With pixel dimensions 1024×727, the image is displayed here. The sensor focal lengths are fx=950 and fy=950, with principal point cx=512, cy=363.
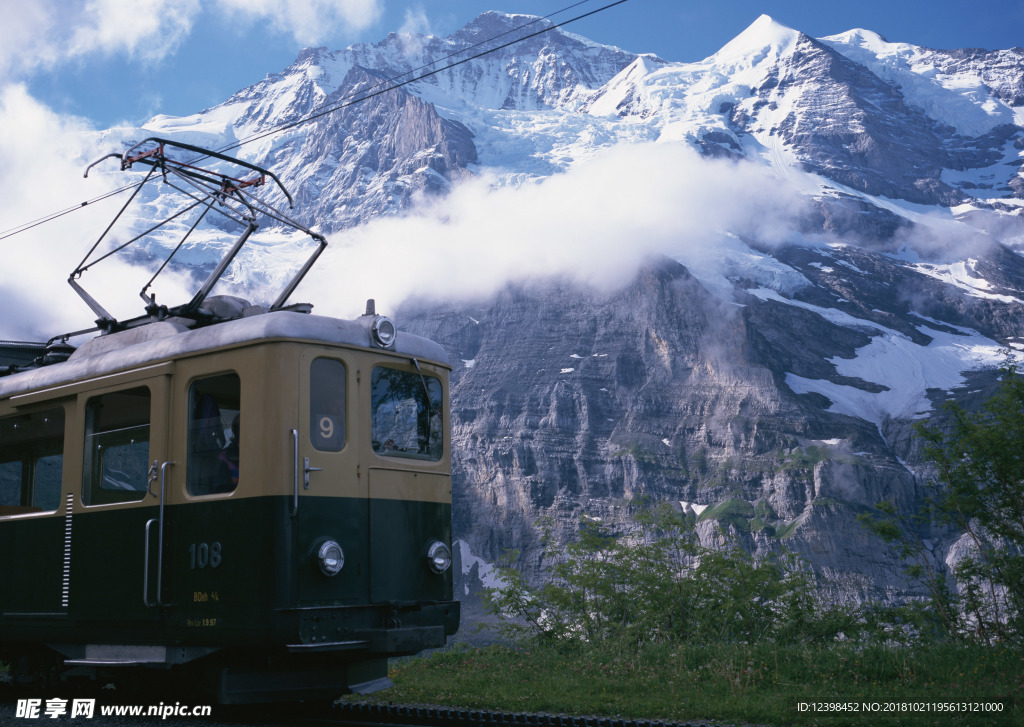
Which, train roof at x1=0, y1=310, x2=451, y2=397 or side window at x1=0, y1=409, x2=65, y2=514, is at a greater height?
train roof at x1=0, y1=310, x2=451, y2=397

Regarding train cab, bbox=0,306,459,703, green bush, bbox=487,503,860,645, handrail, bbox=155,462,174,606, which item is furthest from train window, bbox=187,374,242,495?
green bush, bbox=487,503,860,645

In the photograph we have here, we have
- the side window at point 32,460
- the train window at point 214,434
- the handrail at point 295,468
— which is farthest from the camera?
the side window at point 32,460

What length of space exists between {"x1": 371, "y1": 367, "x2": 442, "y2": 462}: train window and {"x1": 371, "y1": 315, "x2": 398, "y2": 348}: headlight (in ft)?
0.75

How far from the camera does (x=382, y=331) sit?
823 centimetres

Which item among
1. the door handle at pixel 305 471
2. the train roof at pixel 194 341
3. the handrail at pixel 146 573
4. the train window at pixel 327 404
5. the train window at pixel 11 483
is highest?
the train roof at pixel 194 341

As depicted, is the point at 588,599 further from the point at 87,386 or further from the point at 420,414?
the point at 87,386

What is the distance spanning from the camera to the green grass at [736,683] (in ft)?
25.7

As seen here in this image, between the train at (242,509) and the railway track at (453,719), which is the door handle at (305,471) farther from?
the railway track at (453,719)

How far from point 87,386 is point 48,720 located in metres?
2.86

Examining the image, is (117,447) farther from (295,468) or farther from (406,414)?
(406,414)

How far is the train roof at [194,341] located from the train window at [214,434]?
352 millimetres

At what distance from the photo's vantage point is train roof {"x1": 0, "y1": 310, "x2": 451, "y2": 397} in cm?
770

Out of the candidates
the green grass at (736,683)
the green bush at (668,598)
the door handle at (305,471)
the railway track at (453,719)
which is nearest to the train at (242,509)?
the door handle at (305,471)

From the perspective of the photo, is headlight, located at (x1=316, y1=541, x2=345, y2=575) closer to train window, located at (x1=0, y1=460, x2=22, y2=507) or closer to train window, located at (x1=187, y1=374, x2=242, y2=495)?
train window, located at (x1=187, y1=374, x2=242, y2=495)
